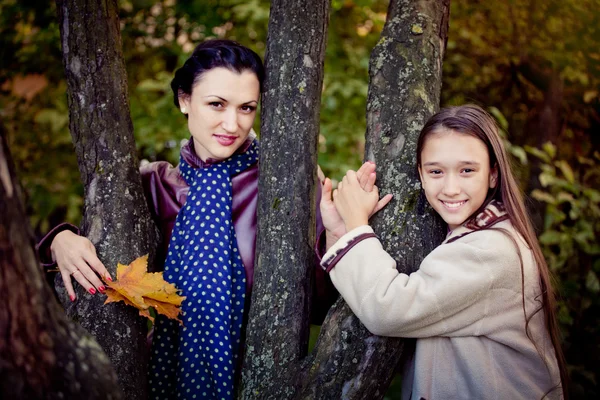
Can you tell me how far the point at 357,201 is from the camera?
191 centimetres

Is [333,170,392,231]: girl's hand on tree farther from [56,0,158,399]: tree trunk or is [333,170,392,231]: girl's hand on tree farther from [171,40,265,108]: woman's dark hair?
[56,0,158,399]: tree trunk

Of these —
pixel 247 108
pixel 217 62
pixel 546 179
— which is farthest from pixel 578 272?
pixel 217 62

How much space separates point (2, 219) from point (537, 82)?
458cm

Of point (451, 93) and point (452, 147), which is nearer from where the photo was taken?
point (452, 147)

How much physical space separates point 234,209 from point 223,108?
1.39ft

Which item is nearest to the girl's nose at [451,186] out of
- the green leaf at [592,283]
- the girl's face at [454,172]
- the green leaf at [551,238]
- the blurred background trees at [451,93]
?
the girl's face at [454,172]

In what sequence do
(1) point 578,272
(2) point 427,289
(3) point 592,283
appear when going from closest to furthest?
(2) point 427,289, (3) point 592,283, (1) point 578,272

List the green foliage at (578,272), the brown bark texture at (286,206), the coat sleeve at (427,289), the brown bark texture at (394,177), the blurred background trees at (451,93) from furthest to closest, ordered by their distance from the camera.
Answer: the blurred background trees at (451,93)
the green foliage at (578,272)
the brown bark texture at (286,206)
the brown bark texture at (394,177)
the coat sleeve at (427,289)

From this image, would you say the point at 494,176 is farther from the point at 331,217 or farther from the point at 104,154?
the point at 104,154

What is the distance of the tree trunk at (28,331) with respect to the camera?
1.08 meters

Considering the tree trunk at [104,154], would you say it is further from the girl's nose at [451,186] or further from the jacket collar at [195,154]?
the girl's nose at [451,186]

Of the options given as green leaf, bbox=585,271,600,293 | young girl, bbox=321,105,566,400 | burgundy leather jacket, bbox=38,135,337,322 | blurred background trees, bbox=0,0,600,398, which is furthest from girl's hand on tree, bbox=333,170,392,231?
green leaf, bbox=585,271,600,293

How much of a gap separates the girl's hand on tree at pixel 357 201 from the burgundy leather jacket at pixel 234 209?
0.79ft

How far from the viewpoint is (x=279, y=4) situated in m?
1.99
